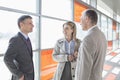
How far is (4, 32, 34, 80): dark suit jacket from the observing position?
2219 millimetres

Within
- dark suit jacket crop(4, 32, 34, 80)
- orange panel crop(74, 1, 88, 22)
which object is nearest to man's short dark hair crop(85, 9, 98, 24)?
dark suit jacket crop(4, 32, 34, 80)

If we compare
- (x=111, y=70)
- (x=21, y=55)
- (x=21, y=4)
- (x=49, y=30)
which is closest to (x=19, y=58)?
(x=21, y=55)

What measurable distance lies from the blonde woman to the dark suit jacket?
1.70 ft

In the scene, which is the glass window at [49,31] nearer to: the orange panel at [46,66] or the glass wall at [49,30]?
the glass wall at [49,30]

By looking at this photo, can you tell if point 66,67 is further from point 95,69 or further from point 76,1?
point 76,1

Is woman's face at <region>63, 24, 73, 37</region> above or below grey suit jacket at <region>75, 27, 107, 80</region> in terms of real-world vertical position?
above

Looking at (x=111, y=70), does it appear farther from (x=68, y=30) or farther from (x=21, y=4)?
(x=68, y=30)

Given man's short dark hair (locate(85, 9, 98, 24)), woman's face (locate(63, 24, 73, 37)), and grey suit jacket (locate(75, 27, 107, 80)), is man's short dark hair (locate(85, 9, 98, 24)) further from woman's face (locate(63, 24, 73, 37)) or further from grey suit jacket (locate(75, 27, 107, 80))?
woman's face (locate(63, 24, 73, 37))

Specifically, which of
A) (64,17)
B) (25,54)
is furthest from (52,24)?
(25,54)

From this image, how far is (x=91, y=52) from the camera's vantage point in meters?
2.06

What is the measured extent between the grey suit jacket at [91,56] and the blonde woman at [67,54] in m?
0.60

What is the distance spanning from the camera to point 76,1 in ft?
22.0

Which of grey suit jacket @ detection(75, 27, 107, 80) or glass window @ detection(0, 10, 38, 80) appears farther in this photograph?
glass window @ detection(0, 10, 38, 80)

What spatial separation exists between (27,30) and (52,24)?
2701 millimetres
